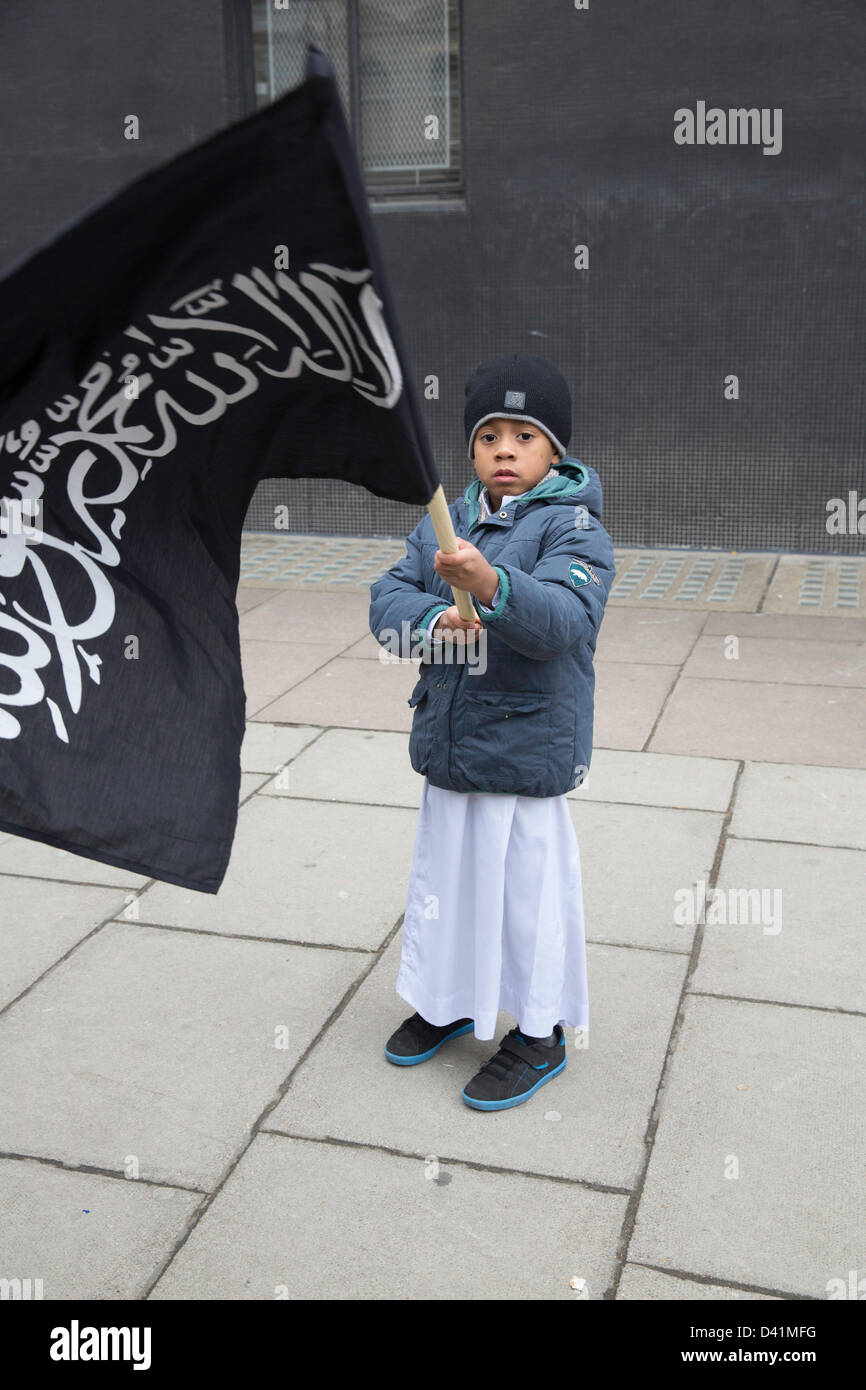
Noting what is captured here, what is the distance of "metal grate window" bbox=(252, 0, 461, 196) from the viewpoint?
1030 centimetres

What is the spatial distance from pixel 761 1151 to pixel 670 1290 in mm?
565

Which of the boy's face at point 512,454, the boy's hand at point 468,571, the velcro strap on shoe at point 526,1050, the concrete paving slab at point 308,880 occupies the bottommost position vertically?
the concrete paving slab at point 308,880

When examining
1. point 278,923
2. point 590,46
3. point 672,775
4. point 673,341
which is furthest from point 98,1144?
point 590,46

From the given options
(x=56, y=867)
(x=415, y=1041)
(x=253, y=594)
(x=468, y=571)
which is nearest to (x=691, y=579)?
(x=253, y=594)

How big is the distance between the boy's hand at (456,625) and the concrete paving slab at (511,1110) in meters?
1.27

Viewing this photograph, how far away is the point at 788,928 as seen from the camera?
13.8 ft

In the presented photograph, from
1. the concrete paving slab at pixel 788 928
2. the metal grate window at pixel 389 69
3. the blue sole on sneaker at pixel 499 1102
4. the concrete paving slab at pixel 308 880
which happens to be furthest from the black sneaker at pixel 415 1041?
the metal grate window at pixel 389 69

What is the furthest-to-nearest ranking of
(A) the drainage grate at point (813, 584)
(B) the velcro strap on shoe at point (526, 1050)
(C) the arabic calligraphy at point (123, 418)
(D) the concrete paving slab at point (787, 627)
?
(A) the drainage grate at point (813, 584), (D) the concrete paving slab at point (787, 627), (B) the velcro strap on shoe at point (526, 1050), (C) the arabic calligraphy at point (123, 418)

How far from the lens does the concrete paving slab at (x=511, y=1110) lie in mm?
3123

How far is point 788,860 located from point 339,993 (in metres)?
1.85

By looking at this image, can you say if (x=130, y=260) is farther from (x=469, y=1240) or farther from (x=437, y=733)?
(x=469, y=1240)

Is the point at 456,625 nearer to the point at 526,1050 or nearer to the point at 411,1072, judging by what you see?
the point at 526,1050

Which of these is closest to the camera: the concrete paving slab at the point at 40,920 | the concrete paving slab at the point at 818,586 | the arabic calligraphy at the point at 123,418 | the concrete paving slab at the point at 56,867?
the arabic calligraphy at the point at 123,418

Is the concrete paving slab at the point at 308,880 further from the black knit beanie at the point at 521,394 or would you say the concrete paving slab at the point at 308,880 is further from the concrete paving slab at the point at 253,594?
the concrete paving slab at the point at 253,594
